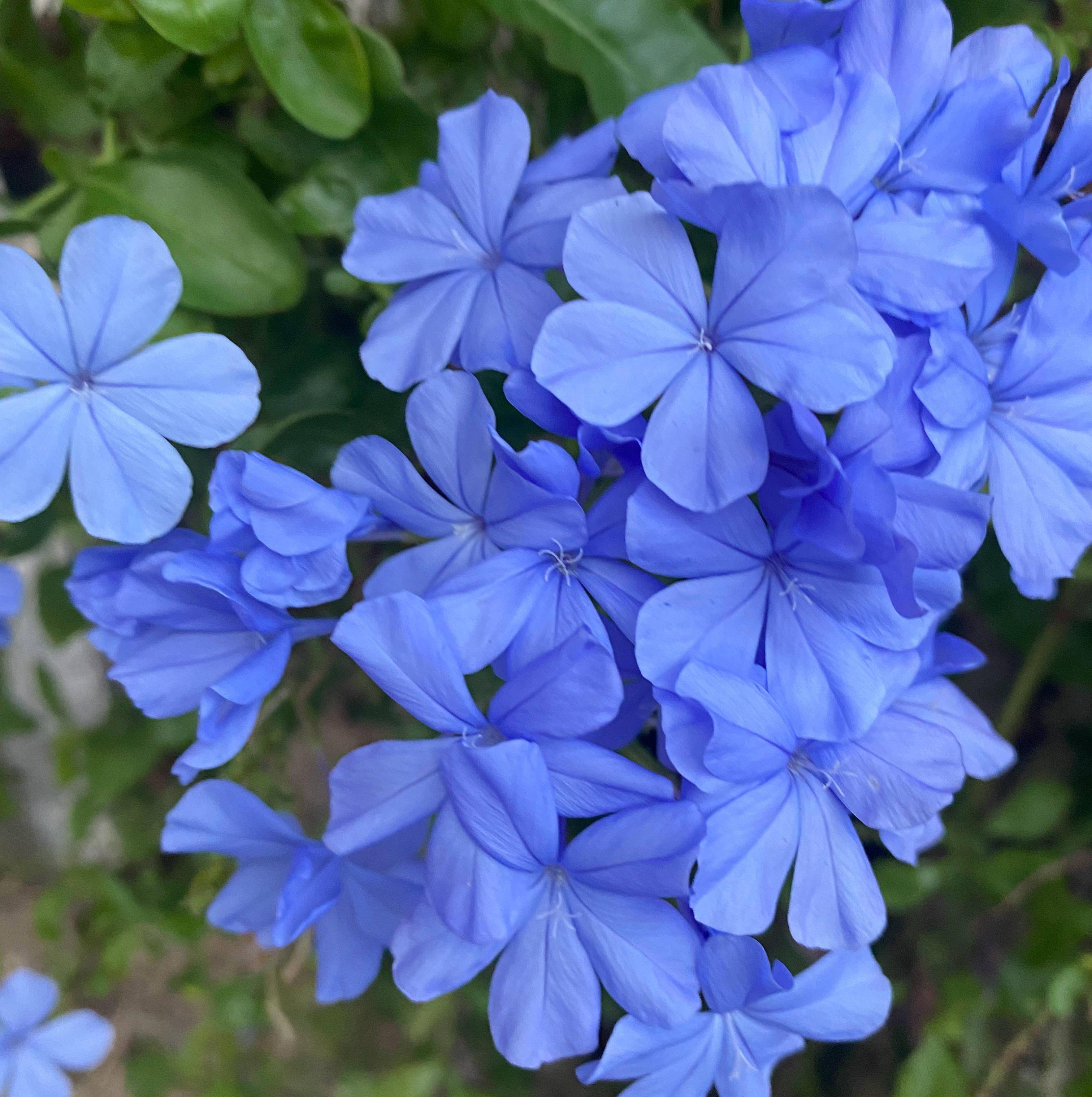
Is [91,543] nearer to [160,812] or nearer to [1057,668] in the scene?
[160,812]

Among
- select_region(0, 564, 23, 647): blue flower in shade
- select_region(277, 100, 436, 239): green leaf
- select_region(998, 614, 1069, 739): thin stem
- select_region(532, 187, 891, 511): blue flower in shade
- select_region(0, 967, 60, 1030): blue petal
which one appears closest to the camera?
select_region(532, 187, 891, 511): blue flower in shade

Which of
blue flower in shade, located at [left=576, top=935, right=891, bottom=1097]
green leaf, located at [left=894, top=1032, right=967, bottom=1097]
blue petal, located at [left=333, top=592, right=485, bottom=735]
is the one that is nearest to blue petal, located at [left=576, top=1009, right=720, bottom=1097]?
blue flower in shade, located at [left=576, top=935, right=891, bottom=1097]

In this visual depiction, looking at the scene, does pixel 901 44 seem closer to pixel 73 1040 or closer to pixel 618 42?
pixel 618 42

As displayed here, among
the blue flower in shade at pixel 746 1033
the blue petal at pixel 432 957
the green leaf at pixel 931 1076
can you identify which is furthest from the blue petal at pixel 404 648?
the green leaf at pixel 931 1076

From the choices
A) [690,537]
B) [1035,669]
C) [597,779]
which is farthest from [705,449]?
[1035,669]

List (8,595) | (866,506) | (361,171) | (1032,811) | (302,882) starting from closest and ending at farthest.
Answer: (866,506), (302,882), (361,171), (8,595), (1032,811)

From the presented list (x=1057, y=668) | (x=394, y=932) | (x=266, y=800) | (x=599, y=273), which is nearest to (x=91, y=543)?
(x=266, y=800)

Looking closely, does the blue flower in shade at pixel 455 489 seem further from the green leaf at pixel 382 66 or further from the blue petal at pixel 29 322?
the green leaf at pixel 382 66

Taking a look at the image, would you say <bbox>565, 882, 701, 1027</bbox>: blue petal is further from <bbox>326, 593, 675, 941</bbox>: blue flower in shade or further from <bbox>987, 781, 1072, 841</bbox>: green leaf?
<bbox>987, 781, 1072, 841</bbox>: green leaf
